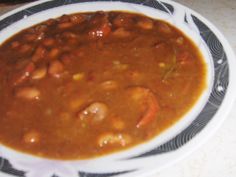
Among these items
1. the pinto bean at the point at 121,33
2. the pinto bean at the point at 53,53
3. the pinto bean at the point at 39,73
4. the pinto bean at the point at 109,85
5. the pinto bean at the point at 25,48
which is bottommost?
the pinto bean at the point at 109,85

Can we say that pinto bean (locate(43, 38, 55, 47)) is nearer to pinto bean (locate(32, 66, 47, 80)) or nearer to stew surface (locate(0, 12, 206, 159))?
stew surface (locate(0, 12, 206, 159))

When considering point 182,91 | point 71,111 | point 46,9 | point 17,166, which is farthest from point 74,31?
point 17,166

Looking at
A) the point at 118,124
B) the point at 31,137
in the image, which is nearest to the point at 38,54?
the point at 31,137

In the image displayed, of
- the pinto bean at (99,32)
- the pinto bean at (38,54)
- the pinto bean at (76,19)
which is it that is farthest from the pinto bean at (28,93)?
the pinto bean at (76,19)

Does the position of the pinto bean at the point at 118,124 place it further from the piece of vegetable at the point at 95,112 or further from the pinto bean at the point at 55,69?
the pinto bean at the point at 55,69

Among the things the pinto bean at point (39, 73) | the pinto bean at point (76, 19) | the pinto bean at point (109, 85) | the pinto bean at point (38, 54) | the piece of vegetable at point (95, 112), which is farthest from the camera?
the pinto bean at point (76, 19)

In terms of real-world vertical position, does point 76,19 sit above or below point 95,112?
above

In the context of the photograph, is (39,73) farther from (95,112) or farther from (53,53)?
(95,112)
